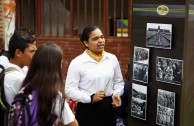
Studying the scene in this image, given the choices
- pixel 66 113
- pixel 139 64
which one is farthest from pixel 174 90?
pixel 66 113

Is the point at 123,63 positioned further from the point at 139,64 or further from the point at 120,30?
the point at 139,64

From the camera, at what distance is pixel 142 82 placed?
399 cm

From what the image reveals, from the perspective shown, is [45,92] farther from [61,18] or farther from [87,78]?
[61,18]

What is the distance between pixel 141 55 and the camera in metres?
3.96

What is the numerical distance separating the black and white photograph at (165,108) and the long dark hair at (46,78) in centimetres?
128

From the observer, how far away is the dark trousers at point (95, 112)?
432 centimetres

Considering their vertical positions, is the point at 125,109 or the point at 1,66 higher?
the point at 1,66

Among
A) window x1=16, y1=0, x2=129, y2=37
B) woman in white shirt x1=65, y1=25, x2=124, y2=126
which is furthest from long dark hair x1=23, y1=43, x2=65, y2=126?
window x1=16, y1=0, x2=129, y2=37

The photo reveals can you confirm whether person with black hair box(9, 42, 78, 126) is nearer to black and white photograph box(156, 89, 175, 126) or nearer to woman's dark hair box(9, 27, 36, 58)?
woman's dark hair box(9, 27, 36, 58)

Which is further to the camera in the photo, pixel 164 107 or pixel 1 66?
pixel 164 107

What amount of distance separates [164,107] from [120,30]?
4.80 meters

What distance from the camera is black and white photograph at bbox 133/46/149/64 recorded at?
3908 millimetres

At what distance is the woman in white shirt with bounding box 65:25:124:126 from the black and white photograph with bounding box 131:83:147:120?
8.3 inches

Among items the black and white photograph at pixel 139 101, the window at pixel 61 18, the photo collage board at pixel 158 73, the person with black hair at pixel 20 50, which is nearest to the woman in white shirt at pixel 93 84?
the black and white photograph at pixel 139 101
